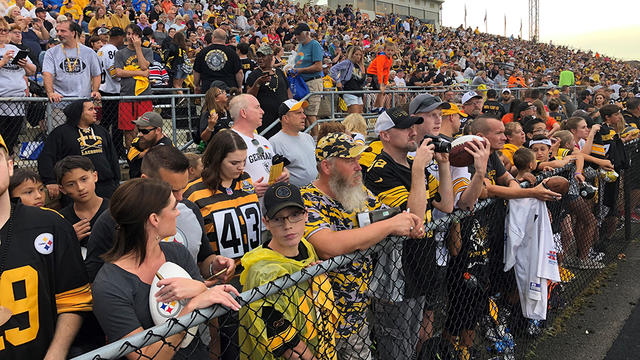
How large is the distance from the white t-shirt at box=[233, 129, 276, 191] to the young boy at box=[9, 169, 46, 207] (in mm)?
1650

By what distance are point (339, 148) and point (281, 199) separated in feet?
2.06

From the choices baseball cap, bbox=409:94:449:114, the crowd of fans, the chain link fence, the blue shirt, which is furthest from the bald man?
the chain link fence

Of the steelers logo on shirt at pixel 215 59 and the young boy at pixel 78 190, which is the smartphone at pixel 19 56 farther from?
the young boy at pixel 78 190

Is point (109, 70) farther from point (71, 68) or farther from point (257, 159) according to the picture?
point (257, 159)

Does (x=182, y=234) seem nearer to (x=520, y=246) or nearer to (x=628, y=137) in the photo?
(x=520, y=246)

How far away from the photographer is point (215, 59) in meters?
7.89

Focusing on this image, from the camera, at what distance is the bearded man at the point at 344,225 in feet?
8.75

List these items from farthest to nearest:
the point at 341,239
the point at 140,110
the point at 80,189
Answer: the point at 140,110
the point at 80,189
the point at 341,239

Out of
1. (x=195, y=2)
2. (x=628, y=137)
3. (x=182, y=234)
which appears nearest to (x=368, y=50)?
(x=195, y=2)

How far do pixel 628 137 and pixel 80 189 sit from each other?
7860 mm

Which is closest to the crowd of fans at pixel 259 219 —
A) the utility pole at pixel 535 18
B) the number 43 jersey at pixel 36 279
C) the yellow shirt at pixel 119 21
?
the number 43 jersey at pixel 36 279

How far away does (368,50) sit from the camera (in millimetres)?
21453

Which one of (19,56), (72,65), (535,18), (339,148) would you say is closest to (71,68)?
(72,65)

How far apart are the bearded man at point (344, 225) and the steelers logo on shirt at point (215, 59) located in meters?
5.39
